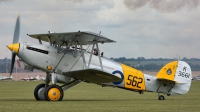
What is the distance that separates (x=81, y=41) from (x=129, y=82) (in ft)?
9.25

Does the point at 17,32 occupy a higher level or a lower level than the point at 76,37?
higher

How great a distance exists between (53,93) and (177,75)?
624 cm

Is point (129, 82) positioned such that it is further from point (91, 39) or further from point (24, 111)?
point (24, 111)

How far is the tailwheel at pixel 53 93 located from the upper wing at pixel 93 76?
3.51ft

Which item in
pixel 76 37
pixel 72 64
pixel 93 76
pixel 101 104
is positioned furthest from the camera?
pixel 72 64

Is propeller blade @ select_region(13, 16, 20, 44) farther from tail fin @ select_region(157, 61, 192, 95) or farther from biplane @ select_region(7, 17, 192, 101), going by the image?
tail fin @ select_region(157, 61, 192, 95)

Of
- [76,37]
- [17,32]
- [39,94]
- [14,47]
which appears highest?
[17,32]

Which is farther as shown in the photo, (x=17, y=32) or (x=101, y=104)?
(x=17, y=32)

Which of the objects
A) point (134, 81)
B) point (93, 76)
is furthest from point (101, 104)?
point (134, 81)

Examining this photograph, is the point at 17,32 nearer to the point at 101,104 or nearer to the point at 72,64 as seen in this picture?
the point at 72,64

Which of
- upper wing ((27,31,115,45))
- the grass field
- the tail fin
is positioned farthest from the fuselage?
the grass field

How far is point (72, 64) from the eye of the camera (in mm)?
21859

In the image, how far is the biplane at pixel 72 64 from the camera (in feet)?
68.8

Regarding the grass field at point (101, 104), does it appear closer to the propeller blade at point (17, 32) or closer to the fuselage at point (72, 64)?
the fuselage at point (72, 64)
